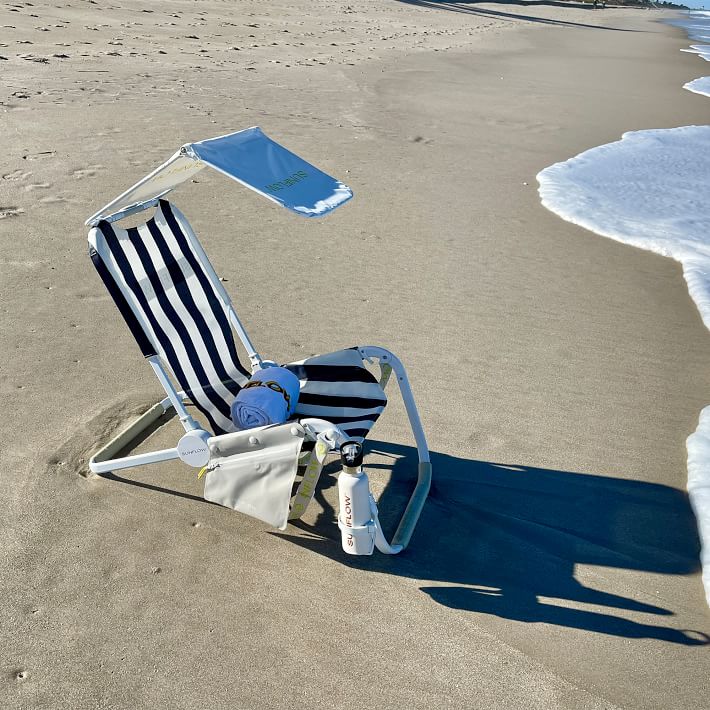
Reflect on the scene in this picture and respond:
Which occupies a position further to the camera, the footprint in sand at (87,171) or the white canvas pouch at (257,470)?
the footprint in sand at (87,171)

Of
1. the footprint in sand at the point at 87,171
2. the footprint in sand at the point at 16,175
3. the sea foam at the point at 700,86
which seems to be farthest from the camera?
the sea foam at the point at 700,86

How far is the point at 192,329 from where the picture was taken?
12.3 ft

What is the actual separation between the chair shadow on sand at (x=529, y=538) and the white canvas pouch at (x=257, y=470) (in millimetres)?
271

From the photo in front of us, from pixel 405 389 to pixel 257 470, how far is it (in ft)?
2.58

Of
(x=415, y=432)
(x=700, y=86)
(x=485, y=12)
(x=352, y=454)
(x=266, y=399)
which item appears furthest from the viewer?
(x=485, y=12)

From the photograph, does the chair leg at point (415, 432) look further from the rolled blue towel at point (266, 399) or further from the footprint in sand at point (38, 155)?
the footprint in sand at point (38, 155)

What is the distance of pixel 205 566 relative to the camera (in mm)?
3146

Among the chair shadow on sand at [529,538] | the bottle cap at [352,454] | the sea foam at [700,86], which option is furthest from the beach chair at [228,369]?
the sea foam at [700,86]

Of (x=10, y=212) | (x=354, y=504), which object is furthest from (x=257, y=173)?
(x=10, y=212)

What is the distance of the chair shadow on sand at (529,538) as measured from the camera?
120 inches

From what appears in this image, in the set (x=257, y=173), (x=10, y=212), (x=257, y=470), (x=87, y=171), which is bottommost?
(x=87, y=171)

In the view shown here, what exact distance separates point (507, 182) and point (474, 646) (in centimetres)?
627

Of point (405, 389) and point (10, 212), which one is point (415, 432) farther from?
point (10, 212)

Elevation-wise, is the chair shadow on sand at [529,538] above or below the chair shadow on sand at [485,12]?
above
